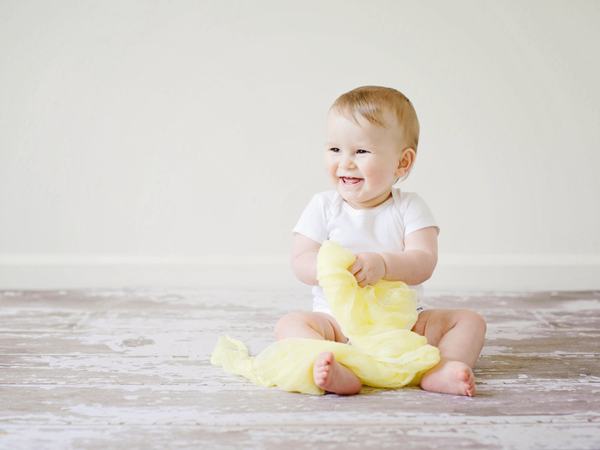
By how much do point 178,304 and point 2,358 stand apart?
61cm

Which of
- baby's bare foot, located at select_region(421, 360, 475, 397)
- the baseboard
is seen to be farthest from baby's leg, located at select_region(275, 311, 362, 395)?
the baseboard

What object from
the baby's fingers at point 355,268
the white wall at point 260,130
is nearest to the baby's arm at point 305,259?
the baby's fingers at point 355,268

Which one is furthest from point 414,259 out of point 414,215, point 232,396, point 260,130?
point 260,130

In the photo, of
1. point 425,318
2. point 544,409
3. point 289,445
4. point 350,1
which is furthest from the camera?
point 350,1

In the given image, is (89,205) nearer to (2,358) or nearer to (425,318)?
(2,358)

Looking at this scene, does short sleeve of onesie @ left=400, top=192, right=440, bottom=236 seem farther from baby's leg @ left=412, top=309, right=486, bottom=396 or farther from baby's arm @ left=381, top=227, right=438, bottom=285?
baby's leg @ left=412, top=309, right=486, bottom=396

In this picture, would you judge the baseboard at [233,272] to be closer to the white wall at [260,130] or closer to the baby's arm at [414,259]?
the white wall at [260,130]

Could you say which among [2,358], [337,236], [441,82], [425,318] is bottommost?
[2,358]

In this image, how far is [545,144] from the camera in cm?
222

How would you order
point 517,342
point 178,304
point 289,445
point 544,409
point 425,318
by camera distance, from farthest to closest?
1. point 178,304
2. point 517,342
3. point 425,318
4. point 544,409
5. point 289,445

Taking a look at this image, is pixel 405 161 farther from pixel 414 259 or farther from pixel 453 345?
pixel 453 345

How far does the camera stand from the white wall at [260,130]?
2195mm

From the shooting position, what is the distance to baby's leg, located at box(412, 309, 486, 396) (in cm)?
121

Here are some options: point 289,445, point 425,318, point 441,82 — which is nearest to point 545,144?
point 441,82
